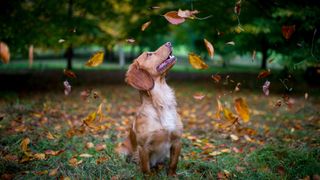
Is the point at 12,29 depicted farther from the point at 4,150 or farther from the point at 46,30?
the point at 4,150

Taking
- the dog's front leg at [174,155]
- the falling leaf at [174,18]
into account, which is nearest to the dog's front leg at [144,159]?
the dog's front leg at [174,155]

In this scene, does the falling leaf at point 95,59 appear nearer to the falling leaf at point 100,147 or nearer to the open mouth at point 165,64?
the open mouth at point 165,64

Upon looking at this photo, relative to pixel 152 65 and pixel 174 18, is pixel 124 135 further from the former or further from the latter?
pixel 174 18

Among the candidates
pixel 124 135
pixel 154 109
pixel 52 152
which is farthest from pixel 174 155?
pixel 124 135

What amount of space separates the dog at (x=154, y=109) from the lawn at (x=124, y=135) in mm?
363

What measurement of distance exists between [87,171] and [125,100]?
650 centimetres

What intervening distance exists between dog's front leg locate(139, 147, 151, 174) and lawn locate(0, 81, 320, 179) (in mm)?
100

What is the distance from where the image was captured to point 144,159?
388 cm

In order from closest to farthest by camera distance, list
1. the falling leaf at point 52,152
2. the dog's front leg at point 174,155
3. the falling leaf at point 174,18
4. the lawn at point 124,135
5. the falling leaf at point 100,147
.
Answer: the falling leaf at point 174,18, the dog's front leg at point 174,155, the lawn at point 124,135, the falling leaf at point 52,152, the falling leaf at point 100,147

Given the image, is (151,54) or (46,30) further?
(46,30)

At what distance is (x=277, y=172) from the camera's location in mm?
4266

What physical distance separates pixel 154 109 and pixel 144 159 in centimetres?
57

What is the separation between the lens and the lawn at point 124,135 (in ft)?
13.9

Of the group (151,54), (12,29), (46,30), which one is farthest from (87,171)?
(46,30)
